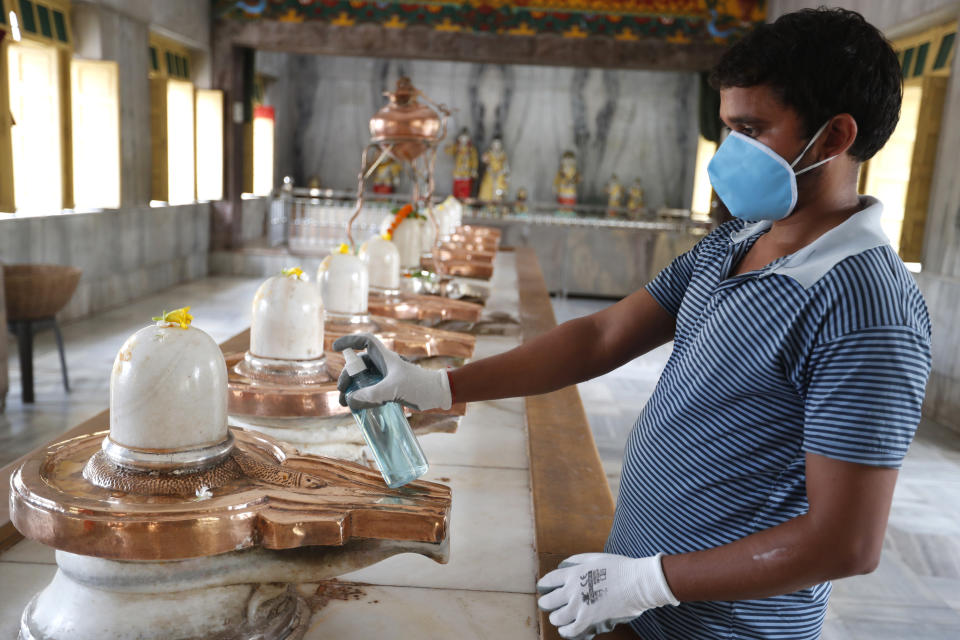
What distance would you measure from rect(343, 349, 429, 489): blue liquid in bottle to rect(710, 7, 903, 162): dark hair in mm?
562

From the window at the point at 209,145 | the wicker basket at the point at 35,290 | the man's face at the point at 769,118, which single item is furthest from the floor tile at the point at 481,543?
the window at the point at 209,145

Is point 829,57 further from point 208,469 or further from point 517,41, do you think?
point 517,41

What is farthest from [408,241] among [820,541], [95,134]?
[95,134]

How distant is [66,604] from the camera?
0.79m

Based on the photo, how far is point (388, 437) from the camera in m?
1.00

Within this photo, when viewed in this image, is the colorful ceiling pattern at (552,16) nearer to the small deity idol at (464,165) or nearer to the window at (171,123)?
the window at (171,123)

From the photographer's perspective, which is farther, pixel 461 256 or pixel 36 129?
pixel 36 129

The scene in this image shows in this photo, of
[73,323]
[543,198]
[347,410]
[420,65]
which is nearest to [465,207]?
[543,198]

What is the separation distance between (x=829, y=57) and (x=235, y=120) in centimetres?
908

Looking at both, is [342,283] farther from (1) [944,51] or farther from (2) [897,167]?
(2) [897,167]

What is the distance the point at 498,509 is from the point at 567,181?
11.1 meters

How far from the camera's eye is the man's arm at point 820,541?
2.39 ft

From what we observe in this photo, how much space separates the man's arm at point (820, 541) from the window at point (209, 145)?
917cm

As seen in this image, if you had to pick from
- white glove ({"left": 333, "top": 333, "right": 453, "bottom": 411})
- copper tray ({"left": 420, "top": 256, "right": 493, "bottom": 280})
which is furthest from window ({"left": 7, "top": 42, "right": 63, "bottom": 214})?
white glove ({"left": 333, "top": 333, "right": 453, "bottom": 411})
